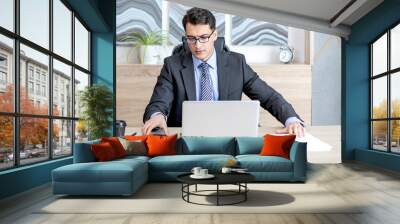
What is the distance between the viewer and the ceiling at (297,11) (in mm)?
8227

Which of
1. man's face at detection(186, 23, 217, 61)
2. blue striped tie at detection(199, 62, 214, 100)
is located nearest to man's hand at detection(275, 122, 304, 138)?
blue striped tie at detection(199, 62, 214, 100)

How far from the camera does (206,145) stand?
652cm

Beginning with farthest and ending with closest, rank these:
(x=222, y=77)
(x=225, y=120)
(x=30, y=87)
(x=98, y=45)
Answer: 1. (x=98, y=45)
2. (x=222, y=77)
3. (x=225, y=120)
4. (x=30, y=87)

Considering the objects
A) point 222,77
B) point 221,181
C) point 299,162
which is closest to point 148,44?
point 222,77

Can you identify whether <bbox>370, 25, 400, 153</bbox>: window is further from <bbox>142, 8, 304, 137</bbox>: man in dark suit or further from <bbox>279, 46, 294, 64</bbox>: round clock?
<bbox>279, 46, 294, 64</bbox>: round clock

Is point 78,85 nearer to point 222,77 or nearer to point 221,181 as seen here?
point 222,77

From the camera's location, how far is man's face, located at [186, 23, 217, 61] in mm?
8250

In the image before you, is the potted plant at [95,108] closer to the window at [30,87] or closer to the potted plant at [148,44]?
the window at [30,87]

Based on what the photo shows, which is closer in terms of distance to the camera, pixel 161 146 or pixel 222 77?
pixel 161 146

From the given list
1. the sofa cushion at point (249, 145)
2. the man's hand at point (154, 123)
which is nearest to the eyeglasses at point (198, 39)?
the man's hand at point (154, 123)

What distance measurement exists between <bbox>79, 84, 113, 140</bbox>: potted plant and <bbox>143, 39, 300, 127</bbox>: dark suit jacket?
83 cm

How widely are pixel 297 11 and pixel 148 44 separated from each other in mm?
3999

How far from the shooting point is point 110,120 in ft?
29.5

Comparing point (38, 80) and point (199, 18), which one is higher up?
point (199, 18)
